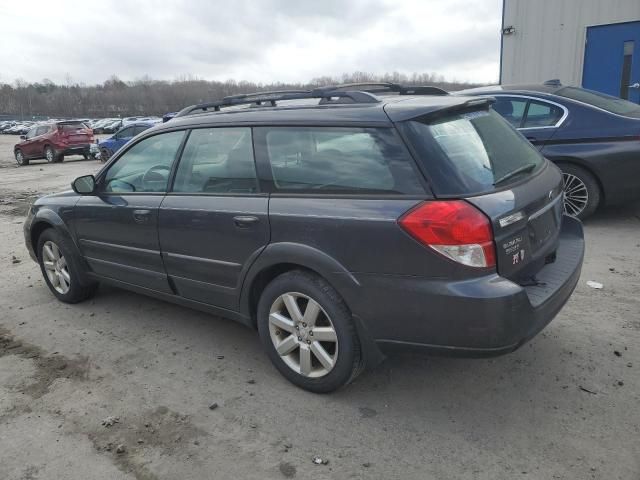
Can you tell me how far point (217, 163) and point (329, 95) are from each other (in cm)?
86

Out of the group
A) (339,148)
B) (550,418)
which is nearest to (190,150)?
(339,148)

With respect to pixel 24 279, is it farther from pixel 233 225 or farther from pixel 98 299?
pixel 233 225

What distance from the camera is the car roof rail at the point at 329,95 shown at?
318 centimetres

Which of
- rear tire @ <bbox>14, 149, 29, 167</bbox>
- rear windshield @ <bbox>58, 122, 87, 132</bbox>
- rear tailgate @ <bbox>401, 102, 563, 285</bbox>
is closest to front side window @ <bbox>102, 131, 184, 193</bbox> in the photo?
rear tailgate @ <bbox>401, 102, 563, 285</bbox>

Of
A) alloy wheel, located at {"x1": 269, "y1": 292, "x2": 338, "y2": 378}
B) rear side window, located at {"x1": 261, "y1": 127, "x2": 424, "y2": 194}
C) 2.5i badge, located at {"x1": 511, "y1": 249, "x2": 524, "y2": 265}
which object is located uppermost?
rear side window, located at {"x1": 261, "y1": 127, "x2": 424, "y2": 194}

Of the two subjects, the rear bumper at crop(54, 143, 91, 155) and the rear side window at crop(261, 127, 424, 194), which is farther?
the rear bumper at crop(54, 143, 91, 155)

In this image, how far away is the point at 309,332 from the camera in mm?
3053

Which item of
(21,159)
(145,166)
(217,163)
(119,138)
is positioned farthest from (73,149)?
(217,163)

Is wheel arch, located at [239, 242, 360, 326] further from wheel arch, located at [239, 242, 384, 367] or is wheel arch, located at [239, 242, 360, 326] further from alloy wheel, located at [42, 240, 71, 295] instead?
alloy wheel, located at [42, 240, 71, 295]

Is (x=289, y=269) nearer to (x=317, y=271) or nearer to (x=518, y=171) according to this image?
(x=317, y=271)

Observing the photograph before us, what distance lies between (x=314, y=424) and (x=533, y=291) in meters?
1.36

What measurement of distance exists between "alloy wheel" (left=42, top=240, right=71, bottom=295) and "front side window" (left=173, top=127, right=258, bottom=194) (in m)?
1.81

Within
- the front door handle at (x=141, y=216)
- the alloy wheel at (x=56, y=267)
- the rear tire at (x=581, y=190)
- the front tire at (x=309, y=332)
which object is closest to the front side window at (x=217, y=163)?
the front door handle at (x=141, y=216)

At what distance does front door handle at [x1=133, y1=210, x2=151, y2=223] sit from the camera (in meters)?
3.79
